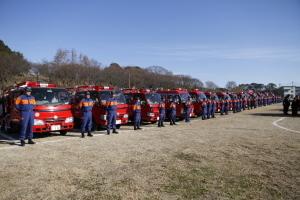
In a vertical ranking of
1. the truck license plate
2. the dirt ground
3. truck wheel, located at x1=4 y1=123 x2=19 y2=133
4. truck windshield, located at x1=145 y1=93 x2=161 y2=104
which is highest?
truck windshield, located at x1=145 y1=93 x2=161 y2=104

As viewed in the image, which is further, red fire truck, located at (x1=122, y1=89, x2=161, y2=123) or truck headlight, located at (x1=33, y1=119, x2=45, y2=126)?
red fire truck, located at (x1=122, y1=89, x2=161, y2=123)

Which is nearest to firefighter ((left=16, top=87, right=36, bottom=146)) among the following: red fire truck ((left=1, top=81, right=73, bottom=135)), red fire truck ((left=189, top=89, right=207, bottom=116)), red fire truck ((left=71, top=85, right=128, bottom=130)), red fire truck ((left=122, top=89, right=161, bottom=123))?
red fire truck ((left=1, top=81, right=73, bottom=135))

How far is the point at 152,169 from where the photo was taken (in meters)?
7.70

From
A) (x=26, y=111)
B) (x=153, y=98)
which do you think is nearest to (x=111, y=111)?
(x=26, y=111)

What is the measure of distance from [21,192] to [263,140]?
882cm

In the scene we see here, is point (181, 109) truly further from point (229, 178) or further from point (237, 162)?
point (229, 178)

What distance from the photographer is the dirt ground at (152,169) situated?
608 cm

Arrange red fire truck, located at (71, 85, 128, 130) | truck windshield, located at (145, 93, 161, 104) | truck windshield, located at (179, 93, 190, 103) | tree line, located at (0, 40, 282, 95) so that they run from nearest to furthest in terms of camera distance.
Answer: red fire truck, located at (71, 85, 128, 130) < truck windshield, located at (145, 93, 161, 104) < truck windshield, located at (179, 93, 190, 103) < tree line, located at (0, 40, 282, 95)

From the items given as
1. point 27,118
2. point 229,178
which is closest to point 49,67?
point 27,118

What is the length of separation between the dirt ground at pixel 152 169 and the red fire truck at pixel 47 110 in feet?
3.81

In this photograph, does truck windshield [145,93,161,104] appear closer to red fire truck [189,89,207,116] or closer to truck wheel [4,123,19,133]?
red fire truck [189,89,207,116]

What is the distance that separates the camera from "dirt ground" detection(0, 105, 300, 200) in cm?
608

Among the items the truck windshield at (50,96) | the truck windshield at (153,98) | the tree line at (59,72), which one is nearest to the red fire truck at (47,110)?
the truck windshield at (50,96)

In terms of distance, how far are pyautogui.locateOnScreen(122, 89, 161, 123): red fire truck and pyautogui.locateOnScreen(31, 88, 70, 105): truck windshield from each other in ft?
17.6
